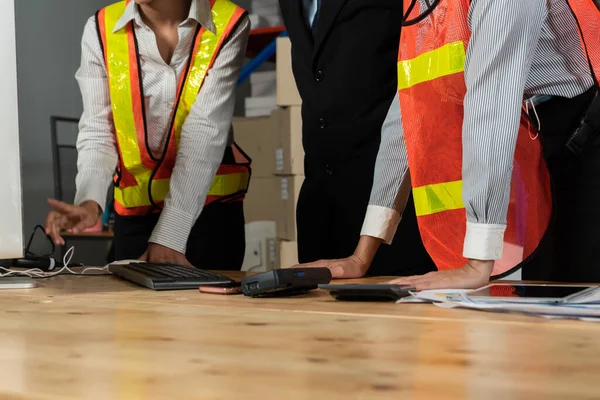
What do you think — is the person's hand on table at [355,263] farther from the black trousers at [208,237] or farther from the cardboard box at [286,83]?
the cardboard box at [286,83]

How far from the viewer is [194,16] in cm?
200

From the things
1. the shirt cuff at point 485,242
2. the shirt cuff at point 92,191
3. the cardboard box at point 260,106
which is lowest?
the shirt cuff at point 485,242

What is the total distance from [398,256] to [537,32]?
74 cm

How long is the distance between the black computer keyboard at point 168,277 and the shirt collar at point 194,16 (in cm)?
75

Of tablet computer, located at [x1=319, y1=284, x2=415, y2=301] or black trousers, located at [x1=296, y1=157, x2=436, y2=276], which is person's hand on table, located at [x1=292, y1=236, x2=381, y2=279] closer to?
black trousers, located at [x1=296, y1=157, x2=436, y2=276]

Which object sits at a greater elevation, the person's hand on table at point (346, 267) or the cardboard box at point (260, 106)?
the cardboard box at point (260, 106)

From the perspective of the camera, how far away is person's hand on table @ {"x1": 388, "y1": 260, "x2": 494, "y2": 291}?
1136 millimetres

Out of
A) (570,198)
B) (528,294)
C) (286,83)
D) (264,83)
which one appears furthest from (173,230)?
(264,83)

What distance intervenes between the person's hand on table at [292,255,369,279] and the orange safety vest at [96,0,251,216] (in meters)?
0.68

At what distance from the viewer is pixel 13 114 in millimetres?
1244

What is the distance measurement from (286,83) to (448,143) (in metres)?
1.87

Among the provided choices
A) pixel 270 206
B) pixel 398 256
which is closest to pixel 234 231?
pixel 398 256

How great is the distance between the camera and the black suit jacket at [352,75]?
72.4 inches

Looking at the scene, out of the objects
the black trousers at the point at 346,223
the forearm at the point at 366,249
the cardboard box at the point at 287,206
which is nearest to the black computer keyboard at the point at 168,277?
the forearm at the point at 366,249
